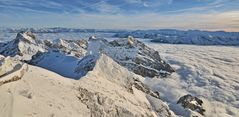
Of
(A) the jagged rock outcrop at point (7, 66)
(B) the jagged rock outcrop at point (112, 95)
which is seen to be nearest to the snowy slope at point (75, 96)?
(B) the jagged rock outcrop at point (112, 95)

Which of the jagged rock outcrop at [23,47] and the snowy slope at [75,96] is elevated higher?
the snowy slope at [75,96]

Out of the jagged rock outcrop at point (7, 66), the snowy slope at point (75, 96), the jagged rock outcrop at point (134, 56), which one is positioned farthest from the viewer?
the jagged rock outcrop at point (134, 56)

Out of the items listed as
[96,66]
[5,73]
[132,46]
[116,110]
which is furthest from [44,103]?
[132,46]

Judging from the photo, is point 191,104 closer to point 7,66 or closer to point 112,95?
point 112,95

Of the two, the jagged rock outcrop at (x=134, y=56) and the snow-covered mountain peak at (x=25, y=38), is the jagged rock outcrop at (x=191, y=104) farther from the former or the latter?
the snow-covered mountain peak at (x=25, y=38)

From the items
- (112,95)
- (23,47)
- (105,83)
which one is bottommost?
(23,47)

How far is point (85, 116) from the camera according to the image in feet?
59.3

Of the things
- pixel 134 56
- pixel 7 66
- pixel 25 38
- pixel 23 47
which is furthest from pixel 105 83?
pixel 25 38

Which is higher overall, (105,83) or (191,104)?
(105,83)

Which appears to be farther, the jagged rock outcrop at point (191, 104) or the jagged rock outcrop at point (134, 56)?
the jagged rock outcrop at point (134, 56)

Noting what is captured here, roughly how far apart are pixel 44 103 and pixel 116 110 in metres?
4.97

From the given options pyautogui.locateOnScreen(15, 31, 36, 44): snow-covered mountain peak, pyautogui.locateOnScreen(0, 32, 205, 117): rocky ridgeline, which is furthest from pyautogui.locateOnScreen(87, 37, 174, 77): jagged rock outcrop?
pyautogui.locateOnScreen(0, 32, 205, 117): rocky ridgeline

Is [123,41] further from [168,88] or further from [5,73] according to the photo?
[5,73]

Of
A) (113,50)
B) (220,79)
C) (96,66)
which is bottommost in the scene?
(220,79)
